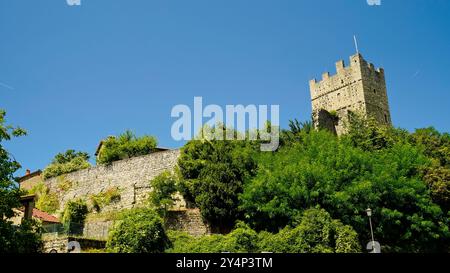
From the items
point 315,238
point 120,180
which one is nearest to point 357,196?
point 315,238

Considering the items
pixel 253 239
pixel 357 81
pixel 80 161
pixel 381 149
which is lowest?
pixel 253 239

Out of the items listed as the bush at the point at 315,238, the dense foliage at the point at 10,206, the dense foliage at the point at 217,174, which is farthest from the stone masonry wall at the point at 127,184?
the dense foliage at the point at 10,206

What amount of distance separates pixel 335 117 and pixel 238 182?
45.3 ft

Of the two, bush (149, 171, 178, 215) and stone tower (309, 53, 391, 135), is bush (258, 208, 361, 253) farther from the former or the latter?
stone tower (309, 53, 391, 135)

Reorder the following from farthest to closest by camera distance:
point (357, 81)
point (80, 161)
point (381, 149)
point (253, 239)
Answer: point (80, 161) → point (357, 81) → point (381, 149) → point (253, 239)

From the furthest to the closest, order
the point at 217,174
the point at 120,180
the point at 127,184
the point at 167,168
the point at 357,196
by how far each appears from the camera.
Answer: the point at 120,180, the point at 127,184, the point at 167,168, the point at 217,174, the point at 357,196

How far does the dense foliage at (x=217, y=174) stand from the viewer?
72.1 ft

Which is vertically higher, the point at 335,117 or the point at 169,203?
the point at 335,117

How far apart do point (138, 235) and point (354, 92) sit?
24082 mm

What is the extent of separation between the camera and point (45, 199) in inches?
1291

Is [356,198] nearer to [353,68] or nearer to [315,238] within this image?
[315,238]
